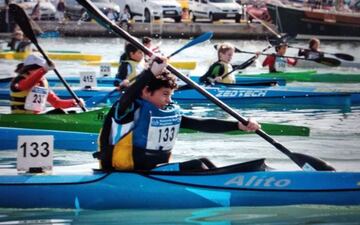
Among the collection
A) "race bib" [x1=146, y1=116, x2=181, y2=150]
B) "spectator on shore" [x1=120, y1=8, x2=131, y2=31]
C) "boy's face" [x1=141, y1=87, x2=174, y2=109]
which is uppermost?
"boy's face" [x1=141, y1=87, x2=174, y2=109]

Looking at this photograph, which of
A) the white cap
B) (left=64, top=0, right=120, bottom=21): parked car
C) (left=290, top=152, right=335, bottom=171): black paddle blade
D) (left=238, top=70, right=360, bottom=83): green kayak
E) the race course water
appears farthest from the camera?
(left=64, top=0, right=120, bottom=21): parked car

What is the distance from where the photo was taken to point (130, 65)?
49.2 feet

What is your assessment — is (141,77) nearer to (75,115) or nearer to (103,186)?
(103,186)

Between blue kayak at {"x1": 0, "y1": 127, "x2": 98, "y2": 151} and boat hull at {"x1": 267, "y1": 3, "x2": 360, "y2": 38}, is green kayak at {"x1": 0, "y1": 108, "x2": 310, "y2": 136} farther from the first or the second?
boat hull at {"x1": 267, "y1": 3, "x2": 360, "y2": 38}

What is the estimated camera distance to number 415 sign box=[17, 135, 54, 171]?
26.9ft

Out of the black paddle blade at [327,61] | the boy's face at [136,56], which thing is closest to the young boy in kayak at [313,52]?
the black paddle blade at [327,61]

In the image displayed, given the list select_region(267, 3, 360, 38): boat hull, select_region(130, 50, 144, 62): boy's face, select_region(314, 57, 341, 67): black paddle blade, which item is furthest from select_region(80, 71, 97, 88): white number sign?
select_region(267, 3, 360, 38): boat hull

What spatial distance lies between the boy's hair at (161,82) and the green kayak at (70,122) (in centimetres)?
390

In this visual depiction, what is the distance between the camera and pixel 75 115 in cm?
1202

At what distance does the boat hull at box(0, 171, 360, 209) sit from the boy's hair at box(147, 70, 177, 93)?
0.73m

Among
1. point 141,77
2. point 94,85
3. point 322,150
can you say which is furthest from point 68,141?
point 94,85

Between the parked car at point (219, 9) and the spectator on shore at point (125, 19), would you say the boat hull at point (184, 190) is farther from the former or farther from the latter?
the parked car at point (219, 9)

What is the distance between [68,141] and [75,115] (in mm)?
537

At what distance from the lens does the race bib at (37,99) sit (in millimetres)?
11664
